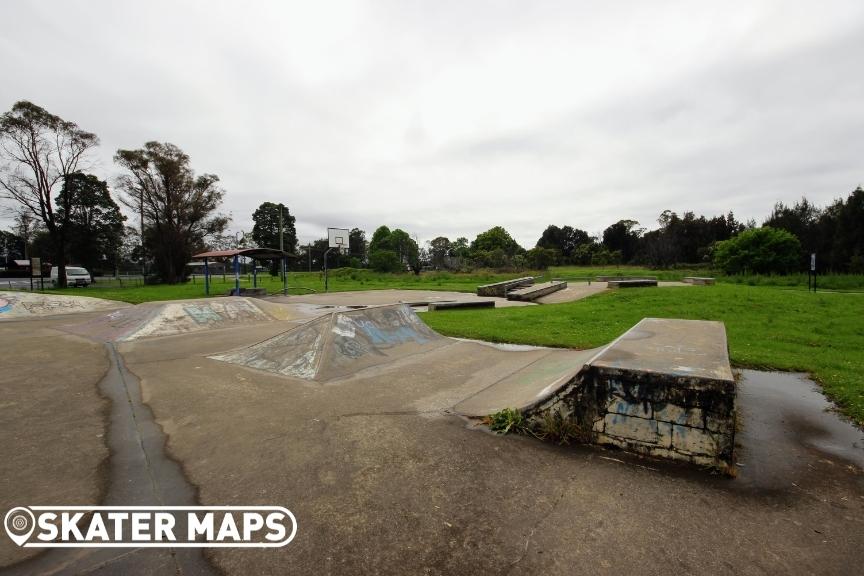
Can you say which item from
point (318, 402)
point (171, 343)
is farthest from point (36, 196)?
point (318, 402)

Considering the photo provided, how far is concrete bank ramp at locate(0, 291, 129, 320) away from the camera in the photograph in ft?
42.6

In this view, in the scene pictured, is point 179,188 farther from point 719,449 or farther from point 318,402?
point 719,449

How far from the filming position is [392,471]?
2.82 meters

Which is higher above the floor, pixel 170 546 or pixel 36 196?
pixel 36 196

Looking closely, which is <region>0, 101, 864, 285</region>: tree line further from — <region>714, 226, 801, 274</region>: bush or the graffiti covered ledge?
the graffiti covered ledge

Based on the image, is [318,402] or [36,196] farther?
[36,196]

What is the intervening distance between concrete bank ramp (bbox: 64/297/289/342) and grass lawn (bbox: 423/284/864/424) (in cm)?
536

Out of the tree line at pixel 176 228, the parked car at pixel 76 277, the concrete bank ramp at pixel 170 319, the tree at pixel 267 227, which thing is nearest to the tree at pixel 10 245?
the tree line at pixel 176 228

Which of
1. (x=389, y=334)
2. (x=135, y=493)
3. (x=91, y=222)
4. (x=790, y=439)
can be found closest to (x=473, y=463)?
(x=135, y=493)

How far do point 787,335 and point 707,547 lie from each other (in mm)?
8238

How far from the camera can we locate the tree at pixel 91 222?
35.4m

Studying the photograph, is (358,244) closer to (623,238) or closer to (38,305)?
(623,238)

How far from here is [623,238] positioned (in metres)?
73.5

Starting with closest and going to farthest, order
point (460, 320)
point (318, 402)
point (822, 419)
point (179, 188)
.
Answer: point (822, 419)
point (318, 402)
point (460, 320)
point (179, 188)
